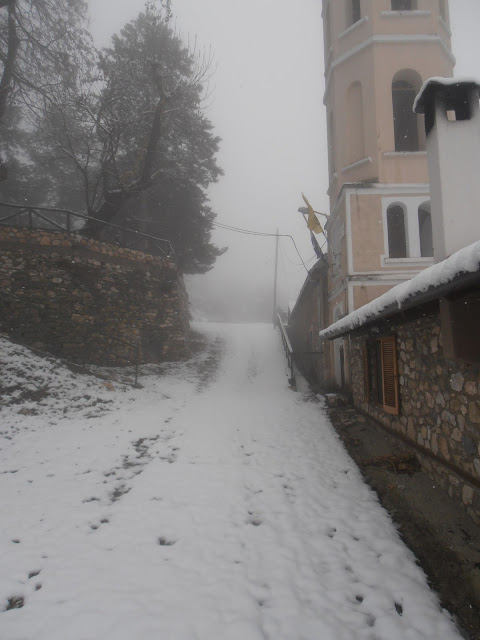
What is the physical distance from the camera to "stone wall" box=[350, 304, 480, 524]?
11.5 feet

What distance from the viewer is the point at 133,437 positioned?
23.1 feet

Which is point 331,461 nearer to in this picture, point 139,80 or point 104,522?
point 104,522

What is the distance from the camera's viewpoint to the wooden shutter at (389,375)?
18.2ft

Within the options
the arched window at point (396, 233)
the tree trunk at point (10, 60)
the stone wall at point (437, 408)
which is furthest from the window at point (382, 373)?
the tree trunk at point (10, 60)

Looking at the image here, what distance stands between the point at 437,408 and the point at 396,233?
819 cm

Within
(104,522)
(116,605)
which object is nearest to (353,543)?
(116,605)

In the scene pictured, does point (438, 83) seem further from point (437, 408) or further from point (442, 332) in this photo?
point (437, 408)

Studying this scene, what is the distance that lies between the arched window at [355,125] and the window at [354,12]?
8.87 ft

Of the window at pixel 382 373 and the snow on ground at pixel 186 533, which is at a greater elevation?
the window at pixel 382 373

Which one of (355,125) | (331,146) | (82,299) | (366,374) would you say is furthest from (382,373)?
(331,146)

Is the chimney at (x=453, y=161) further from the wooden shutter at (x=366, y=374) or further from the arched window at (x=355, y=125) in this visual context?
the arched window at (x=355, y=125)

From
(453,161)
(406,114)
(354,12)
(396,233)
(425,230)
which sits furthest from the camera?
(354,12)

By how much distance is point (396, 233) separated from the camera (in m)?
10.9

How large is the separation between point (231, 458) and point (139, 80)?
16768 millimetres
